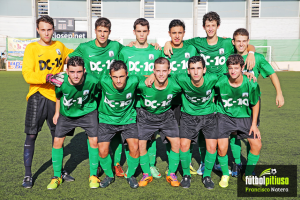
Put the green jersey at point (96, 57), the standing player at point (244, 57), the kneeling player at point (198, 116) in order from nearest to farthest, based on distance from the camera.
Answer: the kneeling player at point (198, 116)
the standing player at point (244, 57)
the green jersey at point (96, 57)

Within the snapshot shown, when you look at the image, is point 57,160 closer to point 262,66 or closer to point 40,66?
point 40,66

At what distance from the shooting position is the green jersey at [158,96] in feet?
9.97

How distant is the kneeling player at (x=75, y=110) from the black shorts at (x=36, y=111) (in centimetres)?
12

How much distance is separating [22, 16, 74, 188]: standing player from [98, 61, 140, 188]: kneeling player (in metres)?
0.52

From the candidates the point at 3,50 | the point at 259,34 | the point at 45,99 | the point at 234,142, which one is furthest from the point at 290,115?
the point at 3,50

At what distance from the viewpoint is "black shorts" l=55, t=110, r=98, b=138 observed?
3023mm

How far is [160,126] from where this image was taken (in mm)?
3129

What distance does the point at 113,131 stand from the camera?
10.1 feet

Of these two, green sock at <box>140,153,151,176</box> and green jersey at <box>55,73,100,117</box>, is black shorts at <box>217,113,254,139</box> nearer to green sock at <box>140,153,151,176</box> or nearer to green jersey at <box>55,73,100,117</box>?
green sock at <box>140,153,151,176</box>

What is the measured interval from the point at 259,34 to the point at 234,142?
22.8 m

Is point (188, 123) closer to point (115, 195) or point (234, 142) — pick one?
point (234, 142)

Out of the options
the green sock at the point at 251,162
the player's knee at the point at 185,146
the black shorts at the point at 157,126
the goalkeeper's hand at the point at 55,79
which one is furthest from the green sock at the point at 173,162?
the goalkeeper's hand at the point at 55,79

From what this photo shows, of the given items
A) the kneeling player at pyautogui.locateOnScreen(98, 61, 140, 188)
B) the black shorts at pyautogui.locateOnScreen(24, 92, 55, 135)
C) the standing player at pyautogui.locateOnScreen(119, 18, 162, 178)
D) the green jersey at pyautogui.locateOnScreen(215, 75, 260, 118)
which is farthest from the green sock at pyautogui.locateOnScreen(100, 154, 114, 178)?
the green jersey at pyautogui.locateOnScreen(215, 75, 260, 118)

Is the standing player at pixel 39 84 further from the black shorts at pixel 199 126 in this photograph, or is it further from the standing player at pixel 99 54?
the black shorts at pixel 199 126
